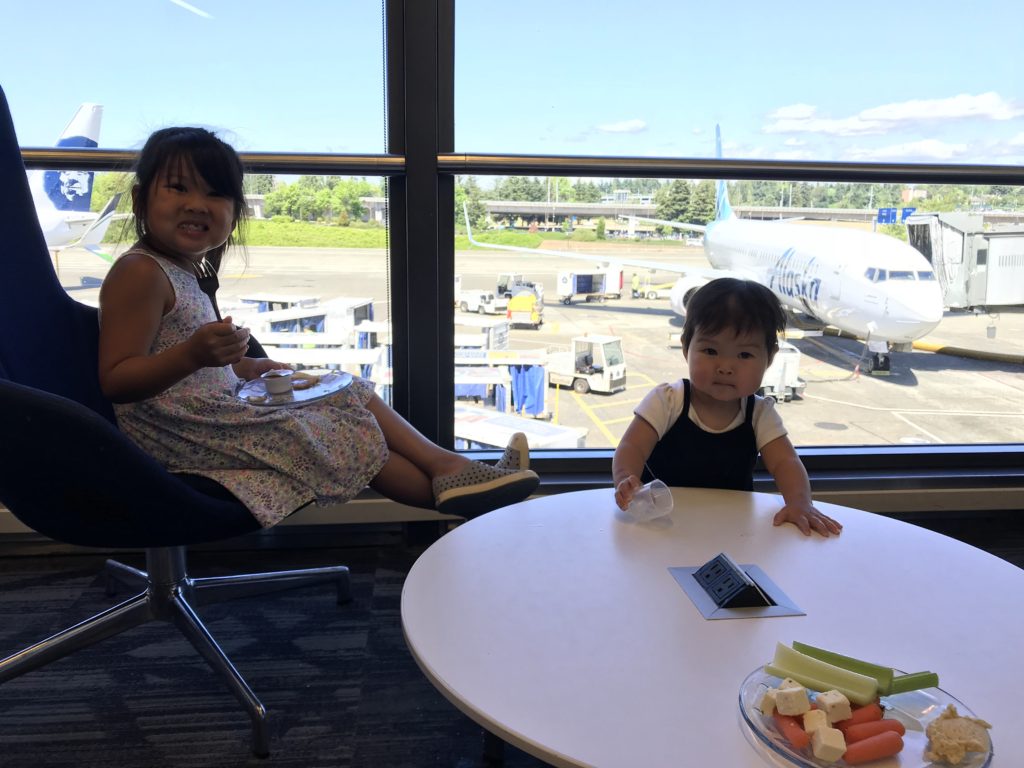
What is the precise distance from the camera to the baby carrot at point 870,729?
68 centimetres

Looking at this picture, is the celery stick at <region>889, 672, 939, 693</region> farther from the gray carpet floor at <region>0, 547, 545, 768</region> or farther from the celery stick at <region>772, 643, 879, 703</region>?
the gray carpet floor at <region>0, 547, 545, 768</region>

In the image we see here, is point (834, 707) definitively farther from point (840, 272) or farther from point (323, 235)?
point (840, 272)

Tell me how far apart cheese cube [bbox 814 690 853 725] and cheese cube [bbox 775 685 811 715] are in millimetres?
15

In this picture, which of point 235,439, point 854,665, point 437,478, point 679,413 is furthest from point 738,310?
point 235,439

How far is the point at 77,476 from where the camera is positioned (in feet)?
3.79

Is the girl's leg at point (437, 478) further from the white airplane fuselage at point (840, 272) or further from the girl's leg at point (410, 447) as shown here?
the white airplane fuselage at point (840, 272)

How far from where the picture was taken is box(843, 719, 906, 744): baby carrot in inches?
26.6

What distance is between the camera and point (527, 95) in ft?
6.63

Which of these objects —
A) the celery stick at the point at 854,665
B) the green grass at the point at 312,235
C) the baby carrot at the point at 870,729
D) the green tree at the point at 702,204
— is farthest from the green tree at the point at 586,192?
the baby carrot at the point at 870,729

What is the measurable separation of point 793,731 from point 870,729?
0.23ft

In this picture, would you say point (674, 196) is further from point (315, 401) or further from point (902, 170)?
point (315, 401)

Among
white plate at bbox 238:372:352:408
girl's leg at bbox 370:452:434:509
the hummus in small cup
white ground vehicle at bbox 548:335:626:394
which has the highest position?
the hummus in small cup

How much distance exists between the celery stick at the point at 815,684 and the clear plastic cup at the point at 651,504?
45 centimetres

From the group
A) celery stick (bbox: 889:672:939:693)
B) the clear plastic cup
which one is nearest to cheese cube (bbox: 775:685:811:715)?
celery stick (bbox: 889:672:939:693)
